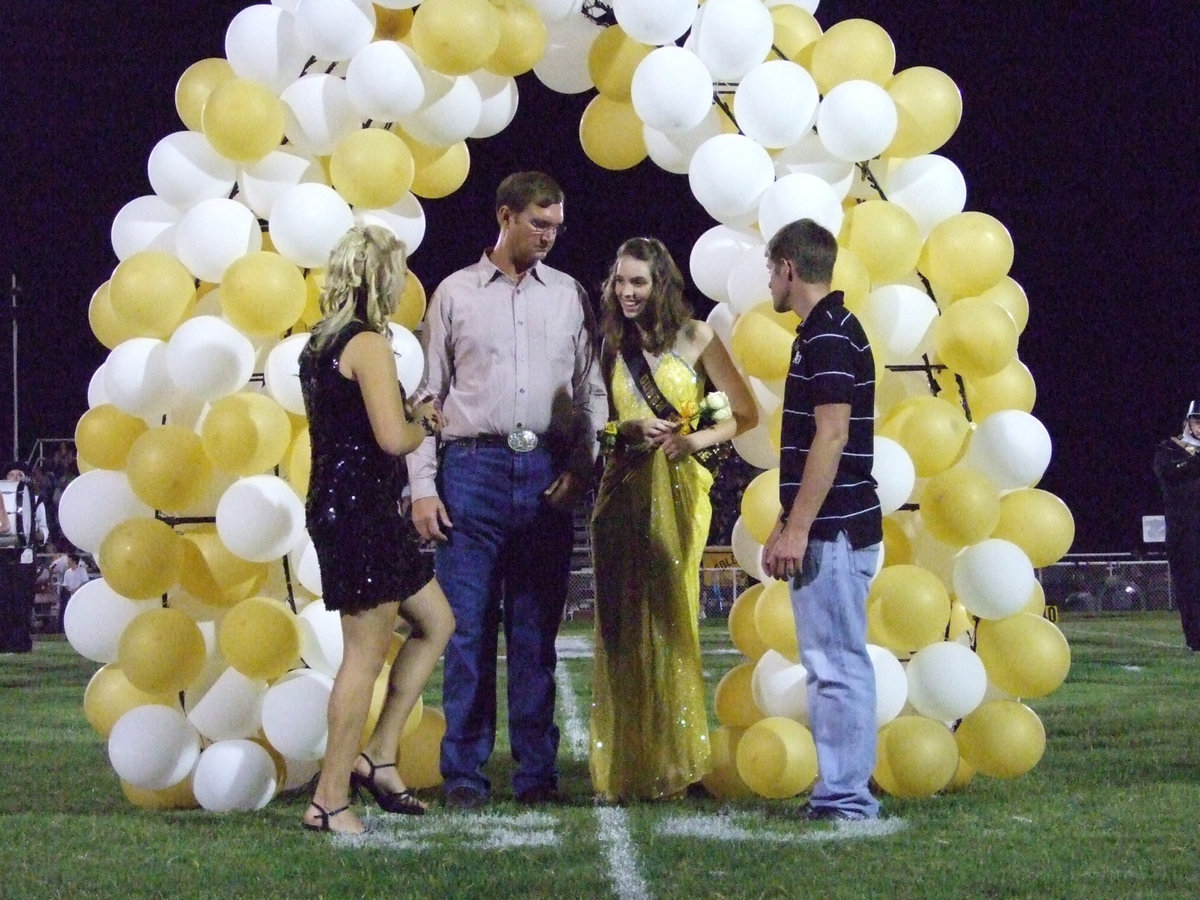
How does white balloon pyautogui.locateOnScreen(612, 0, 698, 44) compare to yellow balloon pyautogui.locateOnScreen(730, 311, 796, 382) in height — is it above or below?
above

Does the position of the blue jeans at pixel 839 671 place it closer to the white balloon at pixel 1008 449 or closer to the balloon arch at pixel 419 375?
the balloon arch at pixel 419 375

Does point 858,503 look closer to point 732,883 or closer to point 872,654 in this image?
point 872,654

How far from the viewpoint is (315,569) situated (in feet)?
18.3

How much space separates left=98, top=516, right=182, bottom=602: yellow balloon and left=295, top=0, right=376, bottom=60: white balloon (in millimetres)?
1794

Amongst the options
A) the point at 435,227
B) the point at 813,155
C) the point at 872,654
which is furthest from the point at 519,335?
the point at 435,227

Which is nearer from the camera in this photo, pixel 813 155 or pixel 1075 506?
pixel 813 155

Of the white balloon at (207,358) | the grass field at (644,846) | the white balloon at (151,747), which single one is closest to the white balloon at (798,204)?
the white balloon at (207,358)

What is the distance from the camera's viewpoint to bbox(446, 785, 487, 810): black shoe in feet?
17.7

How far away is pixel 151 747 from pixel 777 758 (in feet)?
7.03

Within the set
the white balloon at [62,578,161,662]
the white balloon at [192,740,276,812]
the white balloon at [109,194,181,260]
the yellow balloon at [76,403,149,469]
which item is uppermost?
the white balloon at [109,194,181,260]

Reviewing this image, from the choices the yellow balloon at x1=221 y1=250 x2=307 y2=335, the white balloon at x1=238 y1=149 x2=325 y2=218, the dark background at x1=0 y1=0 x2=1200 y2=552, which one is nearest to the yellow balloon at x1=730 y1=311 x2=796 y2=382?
the yellow balloon at x1=221 y1=250 x2=307 y2=335

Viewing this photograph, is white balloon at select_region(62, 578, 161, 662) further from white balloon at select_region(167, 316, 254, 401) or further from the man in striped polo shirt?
the man in striped polo shirt

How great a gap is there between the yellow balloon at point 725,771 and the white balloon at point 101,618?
2.10 metres

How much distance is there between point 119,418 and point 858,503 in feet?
8.78
